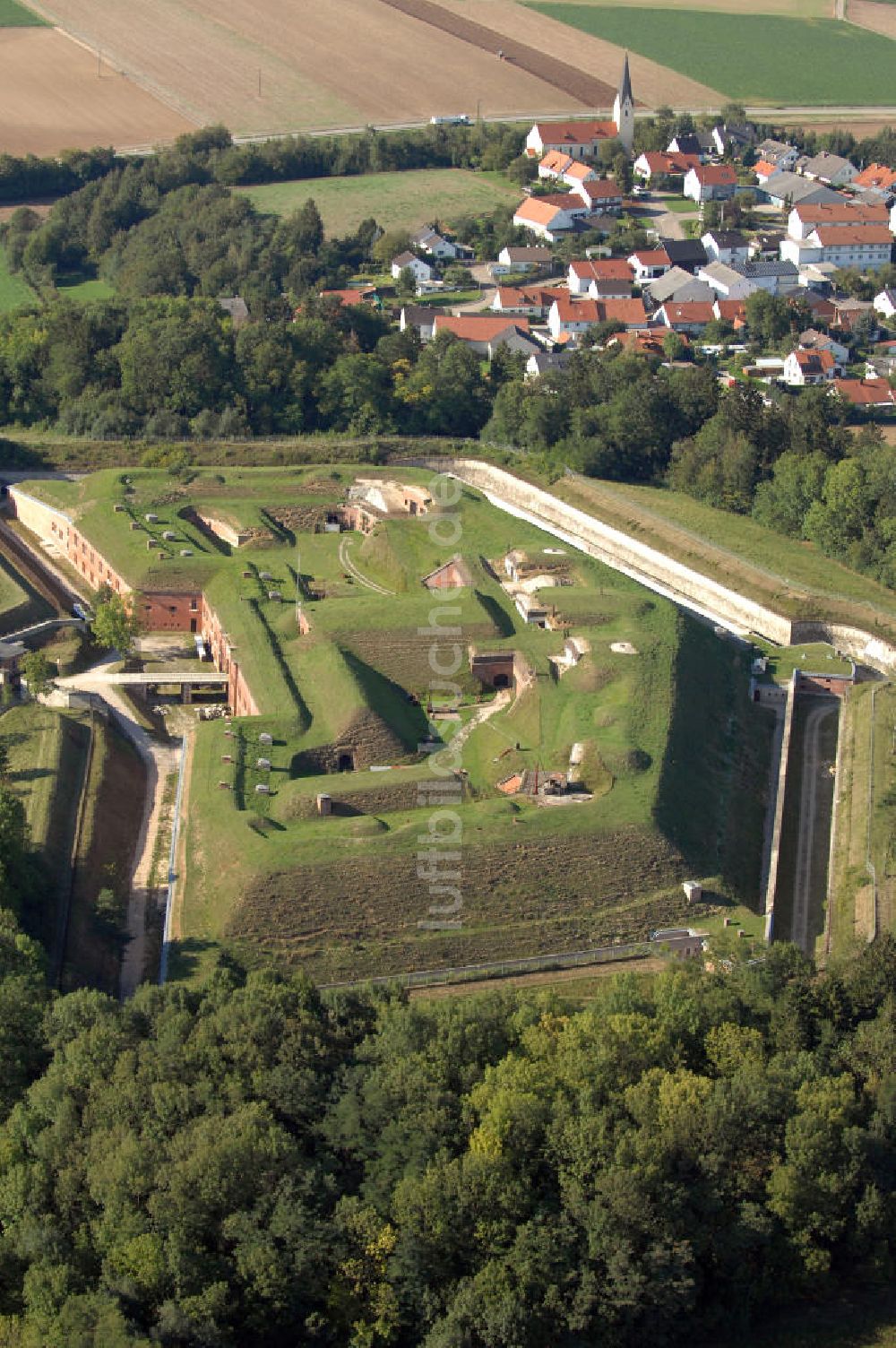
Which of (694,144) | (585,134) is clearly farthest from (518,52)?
(694,144)

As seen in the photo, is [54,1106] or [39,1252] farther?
[54,1106]

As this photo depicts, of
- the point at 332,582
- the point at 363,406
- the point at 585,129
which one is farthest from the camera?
the point at 585,129

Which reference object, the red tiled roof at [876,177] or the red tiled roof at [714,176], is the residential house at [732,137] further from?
the red tiled roof at [876,177]

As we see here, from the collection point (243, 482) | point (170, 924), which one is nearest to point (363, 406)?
point (243, 482)

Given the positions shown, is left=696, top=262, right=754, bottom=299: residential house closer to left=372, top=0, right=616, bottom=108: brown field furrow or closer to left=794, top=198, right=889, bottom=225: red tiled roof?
left=794, top=198, right=889, bottom=225: red tiled roof

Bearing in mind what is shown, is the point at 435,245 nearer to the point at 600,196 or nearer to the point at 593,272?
the point at 593,272

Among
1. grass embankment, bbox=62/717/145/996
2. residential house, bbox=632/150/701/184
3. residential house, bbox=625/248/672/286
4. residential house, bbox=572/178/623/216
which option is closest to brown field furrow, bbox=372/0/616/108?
residential house, bbox=632/150/701/184

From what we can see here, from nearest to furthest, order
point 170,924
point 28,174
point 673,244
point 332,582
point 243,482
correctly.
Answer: point 170,924 < point 332,582 < point 243,482 < point 673,244 < point 28,174

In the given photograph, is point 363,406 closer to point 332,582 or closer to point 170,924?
point 332,582
